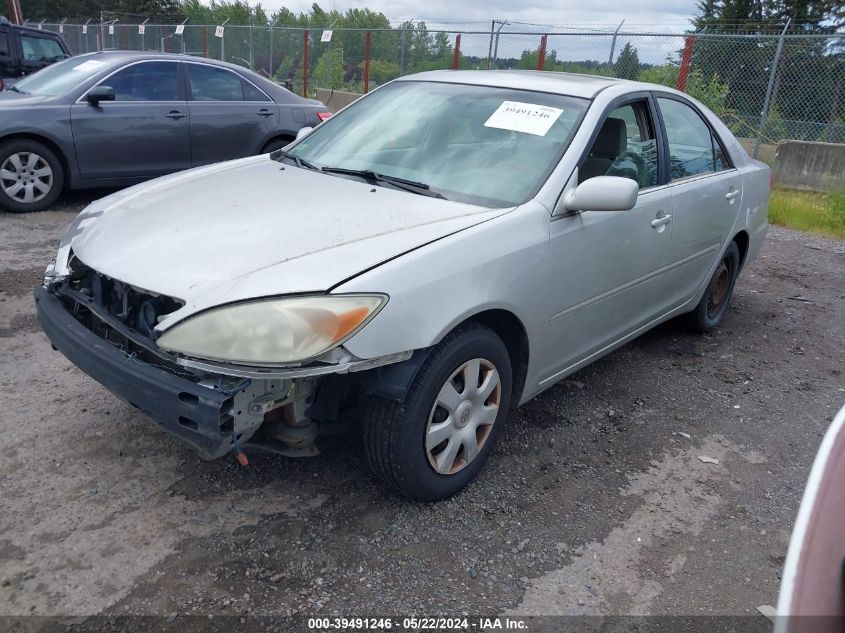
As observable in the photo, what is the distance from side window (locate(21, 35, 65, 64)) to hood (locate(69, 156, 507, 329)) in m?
10.1

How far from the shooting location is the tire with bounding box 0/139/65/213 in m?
6.58

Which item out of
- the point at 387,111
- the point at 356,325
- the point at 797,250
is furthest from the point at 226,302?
the point at 797,250

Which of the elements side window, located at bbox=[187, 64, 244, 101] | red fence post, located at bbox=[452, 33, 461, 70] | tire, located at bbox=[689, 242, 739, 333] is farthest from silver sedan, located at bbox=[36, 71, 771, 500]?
red fence post, located at bbox=[452, 33, 461, 70]

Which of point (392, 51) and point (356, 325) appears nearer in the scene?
point (356, 325)

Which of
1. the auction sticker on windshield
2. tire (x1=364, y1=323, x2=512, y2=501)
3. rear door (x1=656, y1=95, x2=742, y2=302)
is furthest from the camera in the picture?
rear door (x1=656, y1=95, x2=742, y2=302)

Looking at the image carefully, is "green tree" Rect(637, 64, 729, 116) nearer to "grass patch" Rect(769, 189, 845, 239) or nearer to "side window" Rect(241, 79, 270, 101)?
"grass patch" Rect(769, 189, 845, 239)

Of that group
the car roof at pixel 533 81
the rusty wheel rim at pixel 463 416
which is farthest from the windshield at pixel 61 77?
the rusty wheel rim at pixel 463 416

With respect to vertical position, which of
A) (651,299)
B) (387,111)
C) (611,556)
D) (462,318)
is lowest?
(611,556)

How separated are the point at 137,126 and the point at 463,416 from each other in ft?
18.9

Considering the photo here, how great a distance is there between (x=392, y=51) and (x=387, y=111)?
12933 mm

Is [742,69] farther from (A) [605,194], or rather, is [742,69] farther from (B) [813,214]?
(A) [605,194]

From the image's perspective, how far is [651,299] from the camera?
3916 mm

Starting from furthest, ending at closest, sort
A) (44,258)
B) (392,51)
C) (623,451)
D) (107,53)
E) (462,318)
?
(392,51), (107,53), (44,258), (623,451), (462,318)

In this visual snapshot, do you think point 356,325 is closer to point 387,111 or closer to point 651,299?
point 387,111
